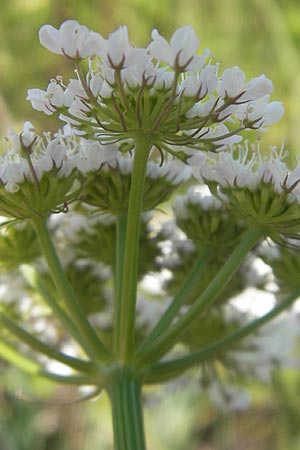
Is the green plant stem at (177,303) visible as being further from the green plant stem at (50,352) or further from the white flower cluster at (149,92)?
the white flower cluster at (149,92)

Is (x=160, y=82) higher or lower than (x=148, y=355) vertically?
higher

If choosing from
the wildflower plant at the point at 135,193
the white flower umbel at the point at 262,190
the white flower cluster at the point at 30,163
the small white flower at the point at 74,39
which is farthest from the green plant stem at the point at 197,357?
the small white flower at the point at 74,39

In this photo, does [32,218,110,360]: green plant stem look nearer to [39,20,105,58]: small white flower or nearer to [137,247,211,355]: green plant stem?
[137,247,211,355]: green plant stem

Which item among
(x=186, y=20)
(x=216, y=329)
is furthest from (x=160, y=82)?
(x=186, y=20)

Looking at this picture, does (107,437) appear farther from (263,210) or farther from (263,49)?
(263,210)

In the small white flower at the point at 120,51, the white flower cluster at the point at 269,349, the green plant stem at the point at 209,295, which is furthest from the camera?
the white flower cluster at the point at 269,349

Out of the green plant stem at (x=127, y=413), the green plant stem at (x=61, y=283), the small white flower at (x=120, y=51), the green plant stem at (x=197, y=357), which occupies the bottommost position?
the green plant stem at (x=127, y=413)

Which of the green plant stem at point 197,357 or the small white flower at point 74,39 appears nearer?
the small white flower at point 74,39

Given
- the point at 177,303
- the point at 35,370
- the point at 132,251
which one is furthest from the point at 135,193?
the point at 35,370
